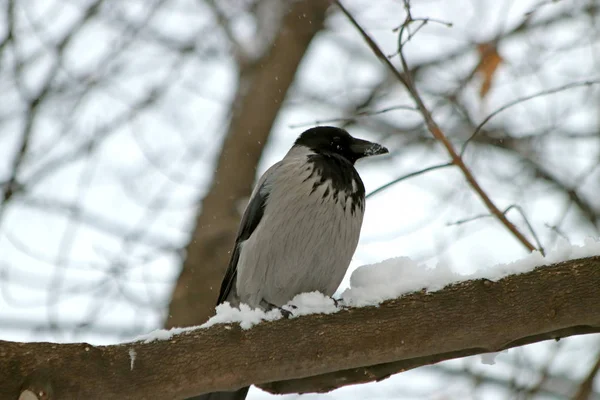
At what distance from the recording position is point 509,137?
774 cm

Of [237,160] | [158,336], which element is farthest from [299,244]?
[237,160]

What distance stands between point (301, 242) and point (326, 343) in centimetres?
123

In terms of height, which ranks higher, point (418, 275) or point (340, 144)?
point (340, 144)

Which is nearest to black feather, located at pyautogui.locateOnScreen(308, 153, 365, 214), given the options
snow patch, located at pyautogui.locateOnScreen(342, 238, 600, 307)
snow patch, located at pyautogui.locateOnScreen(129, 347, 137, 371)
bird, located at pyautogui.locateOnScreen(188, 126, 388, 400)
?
bird, located at pyautogui.locateOnScreen(188, 126, 388, 400)

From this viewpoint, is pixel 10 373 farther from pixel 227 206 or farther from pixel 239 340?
pixel 227 206

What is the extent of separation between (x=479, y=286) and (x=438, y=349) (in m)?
0.31

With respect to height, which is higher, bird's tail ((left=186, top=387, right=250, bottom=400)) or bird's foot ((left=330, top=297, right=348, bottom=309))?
bird's foot ((left=330, top=297, right=348, bottom=309))

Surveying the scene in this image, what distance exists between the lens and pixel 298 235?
4469 millimetres

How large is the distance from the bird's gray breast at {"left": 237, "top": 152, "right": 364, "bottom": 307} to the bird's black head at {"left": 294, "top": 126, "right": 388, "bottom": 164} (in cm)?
65

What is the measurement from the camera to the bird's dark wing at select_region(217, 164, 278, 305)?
4.79 meters

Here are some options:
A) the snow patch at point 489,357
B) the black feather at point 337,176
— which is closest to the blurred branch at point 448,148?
the black feather at point 337,176

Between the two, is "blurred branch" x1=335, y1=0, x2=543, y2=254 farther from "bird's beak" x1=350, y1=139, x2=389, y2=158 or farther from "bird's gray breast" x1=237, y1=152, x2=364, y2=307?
"bird's beak" x1=350, y1=139, x2=389, y2=158

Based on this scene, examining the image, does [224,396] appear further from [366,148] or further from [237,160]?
[237,160]

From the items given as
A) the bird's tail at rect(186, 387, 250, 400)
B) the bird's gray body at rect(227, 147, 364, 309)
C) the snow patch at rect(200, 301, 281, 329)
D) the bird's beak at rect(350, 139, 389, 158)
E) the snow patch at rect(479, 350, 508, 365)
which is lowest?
the snow patch at rect(479, 350, 508, 365)
